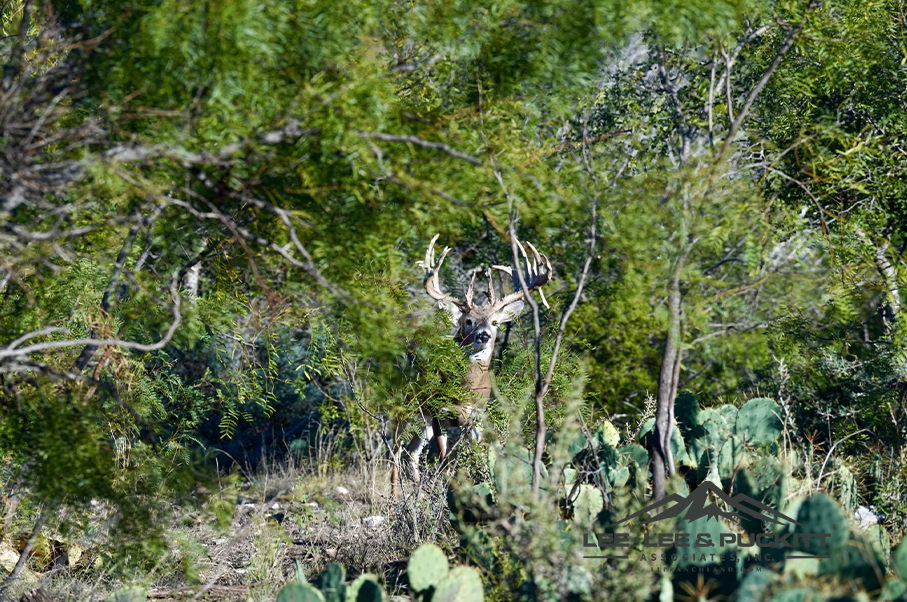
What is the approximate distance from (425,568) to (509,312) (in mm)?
3687

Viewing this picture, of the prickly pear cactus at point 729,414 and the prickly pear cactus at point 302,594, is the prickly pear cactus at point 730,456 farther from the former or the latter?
the prickly pear cactus at point 302,594

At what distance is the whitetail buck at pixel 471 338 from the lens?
24.2 ft

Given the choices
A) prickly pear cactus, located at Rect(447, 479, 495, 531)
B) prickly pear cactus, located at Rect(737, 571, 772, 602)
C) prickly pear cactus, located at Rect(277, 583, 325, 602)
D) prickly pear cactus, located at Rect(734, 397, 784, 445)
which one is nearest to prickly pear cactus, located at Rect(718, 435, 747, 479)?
prickly pear cactus, located at Rect(734, 397, 784, 445)

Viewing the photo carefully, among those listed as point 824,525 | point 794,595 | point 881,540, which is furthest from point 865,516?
point 794,595

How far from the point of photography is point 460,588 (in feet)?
13.5

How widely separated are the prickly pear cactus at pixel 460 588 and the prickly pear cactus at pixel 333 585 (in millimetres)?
479

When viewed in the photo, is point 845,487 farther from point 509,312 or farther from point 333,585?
point 509,312

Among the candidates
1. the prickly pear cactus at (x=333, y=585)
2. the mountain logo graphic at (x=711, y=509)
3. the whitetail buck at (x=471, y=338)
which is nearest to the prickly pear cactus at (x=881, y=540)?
the mountain logo graphic at (x=711, y=509)

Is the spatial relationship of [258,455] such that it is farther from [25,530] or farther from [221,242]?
[221,242]

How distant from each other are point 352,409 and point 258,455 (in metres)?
3.62

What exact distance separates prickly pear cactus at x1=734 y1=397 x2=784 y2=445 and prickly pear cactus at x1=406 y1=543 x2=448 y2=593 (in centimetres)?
283

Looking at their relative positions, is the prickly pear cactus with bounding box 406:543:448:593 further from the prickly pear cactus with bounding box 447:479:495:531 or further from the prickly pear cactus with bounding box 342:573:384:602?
the prickly pear cactus with bounding box 447:479:495:531

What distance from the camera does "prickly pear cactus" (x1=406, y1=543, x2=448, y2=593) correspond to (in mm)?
4309

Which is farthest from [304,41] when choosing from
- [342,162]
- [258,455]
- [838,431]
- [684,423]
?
[258,455]
